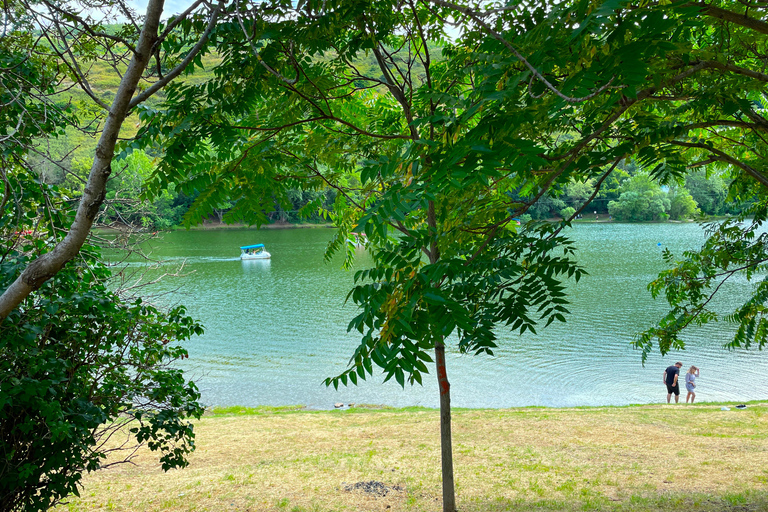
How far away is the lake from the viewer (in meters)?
14.9

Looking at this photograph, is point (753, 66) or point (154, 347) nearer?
point (154, 347)

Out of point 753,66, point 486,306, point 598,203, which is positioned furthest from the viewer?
point 598,203

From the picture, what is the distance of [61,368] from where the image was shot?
172 inches

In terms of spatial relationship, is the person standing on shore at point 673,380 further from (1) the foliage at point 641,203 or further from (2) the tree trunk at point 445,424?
(1) the foliage at point 641,203

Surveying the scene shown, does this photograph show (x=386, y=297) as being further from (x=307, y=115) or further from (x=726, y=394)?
(x=726, y=394)

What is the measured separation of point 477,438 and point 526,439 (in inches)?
32.4

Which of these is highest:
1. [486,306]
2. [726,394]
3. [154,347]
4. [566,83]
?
[566,83]

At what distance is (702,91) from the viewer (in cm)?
384

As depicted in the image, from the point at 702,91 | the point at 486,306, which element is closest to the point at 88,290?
the point at 486,306

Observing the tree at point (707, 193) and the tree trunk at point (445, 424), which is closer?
the tree trunk at point (445, 424)

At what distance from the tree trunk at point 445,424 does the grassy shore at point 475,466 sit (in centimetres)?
82

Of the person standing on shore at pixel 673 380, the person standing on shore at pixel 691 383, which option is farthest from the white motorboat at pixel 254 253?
the person standing on shore at pixel 691 383

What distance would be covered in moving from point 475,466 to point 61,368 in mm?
5567

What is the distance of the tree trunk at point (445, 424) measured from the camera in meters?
4.85
